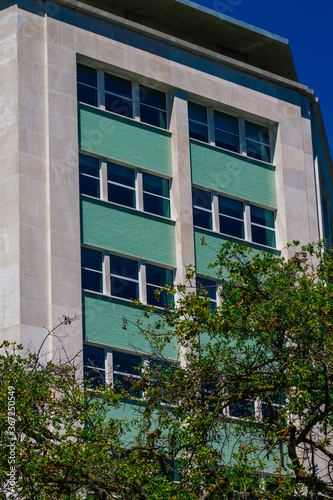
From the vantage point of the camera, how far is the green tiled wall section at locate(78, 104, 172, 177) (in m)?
34.7

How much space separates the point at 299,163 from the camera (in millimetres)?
40156

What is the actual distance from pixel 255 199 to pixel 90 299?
8.58 metres

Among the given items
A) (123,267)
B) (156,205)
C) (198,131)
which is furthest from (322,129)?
(123,267)

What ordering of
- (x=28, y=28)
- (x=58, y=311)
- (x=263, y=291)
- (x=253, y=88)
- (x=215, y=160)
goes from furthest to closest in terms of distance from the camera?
(x=253, y=88) < (x=215, y=160) < (x=28, y=28) < (x=58, y=311) < (x=263, y=291)

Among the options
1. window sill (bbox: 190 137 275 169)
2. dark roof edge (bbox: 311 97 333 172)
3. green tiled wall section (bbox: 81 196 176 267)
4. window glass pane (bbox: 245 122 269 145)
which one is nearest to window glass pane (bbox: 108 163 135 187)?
green tiled wall section (bbox: 81 196 176 267)

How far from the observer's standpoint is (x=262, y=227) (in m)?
38.4

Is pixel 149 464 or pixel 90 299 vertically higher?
pixel 90 299

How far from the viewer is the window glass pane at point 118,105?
35.7 m

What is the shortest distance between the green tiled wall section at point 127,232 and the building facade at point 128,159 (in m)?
0.04

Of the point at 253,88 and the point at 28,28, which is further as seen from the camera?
the point at 253,88

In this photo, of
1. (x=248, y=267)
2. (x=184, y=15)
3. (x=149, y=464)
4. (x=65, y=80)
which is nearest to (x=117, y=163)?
(x=65, y=80)

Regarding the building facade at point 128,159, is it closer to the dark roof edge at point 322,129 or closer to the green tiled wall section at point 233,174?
the green tiled wall section at point 233,174

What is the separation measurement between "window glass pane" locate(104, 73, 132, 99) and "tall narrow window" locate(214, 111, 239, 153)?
367cm

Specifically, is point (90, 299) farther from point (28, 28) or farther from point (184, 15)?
point (184, 15)
